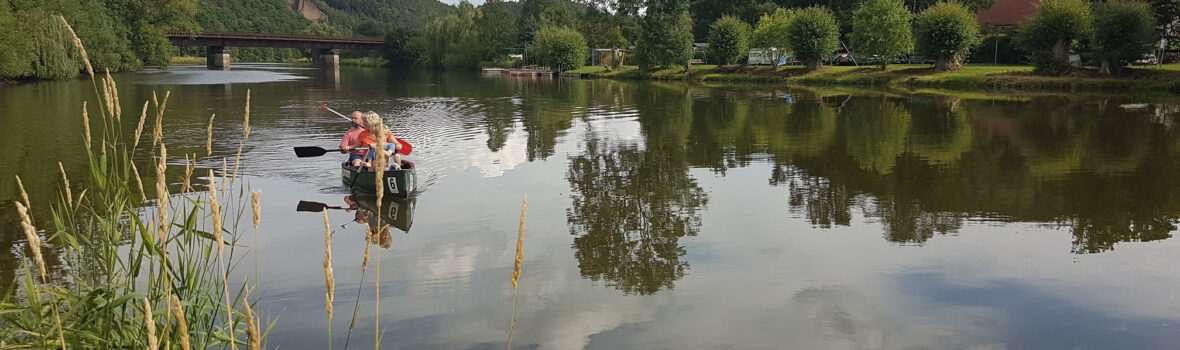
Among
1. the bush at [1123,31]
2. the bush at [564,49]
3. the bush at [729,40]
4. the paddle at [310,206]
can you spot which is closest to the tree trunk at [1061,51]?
the bush at [1123,31]

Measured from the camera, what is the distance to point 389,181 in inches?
563

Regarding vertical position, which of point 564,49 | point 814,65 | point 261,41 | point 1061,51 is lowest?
point 814,65

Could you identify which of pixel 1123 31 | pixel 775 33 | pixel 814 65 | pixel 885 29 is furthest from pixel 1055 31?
pixel 775 33

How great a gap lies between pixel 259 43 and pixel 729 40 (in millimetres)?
72607

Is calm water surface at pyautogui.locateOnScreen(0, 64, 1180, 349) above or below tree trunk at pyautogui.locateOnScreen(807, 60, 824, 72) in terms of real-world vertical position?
below

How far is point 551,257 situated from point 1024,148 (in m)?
14.9

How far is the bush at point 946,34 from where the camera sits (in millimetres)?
50406

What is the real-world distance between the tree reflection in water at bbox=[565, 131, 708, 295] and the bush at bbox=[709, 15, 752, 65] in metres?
49.2

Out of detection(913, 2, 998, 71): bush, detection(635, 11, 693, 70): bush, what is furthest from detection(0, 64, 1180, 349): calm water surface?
detection(635, 11, 693, 70): bush

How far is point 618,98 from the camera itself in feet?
152

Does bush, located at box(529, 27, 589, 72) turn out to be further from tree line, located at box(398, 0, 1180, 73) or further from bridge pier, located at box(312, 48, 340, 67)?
bridge pier, located at box(312, 48, 340, 67)

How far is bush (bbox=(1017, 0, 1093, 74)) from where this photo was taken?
4475cm

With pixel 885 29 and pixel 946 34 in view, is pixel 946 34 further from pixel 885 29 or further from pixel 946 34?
pixel 885 29

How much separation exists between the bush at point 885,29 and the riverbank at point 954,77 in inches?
52.5
